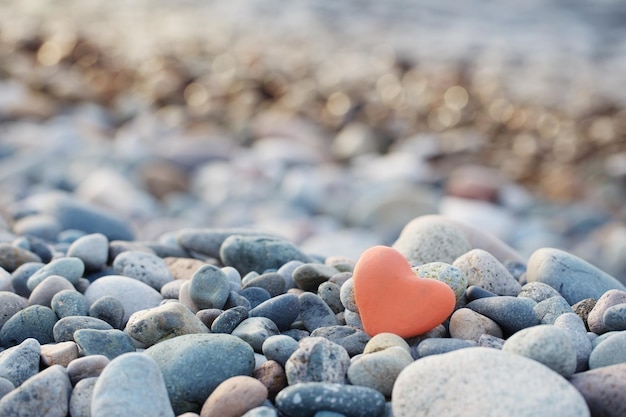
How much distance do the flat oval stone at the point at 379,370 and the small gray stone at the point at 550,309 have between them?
565 millimetres

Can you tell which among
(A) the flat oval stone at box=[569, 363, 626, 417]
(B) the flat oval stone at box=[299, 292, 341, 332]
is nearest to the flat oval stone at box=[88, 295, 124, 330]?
(B) the flat oval stone at box=[299, 292, 341, 332]

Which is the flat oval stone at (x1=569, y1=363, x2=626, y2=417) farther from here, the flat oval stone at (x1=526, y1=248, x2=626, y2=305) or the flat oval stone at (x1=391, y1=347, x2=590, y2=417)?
the flat oval stone at (x1=526, y1=248, x2=626, y2=305)

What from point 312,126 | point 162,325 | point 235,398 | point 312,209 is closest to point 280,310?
point 162,325

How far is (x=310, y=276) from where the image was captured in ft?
8.21

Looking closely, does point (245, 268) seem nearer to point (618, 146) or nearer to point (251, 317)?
point (251, 317)

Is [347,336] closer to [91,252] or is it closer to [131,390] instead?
[131,390]

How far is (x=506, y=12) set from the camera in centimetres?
1534

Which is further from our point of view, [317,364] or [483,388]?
[317,364]

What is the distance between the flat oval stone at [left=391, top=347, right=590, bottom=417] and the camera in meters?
1.67

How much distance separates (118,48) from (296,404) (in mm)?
9016

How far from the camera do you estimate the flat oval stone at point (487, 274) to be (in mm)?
2436

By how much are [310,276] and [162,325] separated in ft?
1.87

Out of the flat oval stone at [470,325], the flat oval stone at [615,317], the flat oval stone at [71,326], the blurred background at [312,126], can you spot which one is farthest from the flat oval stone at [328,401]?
the blurred background at [312,126]

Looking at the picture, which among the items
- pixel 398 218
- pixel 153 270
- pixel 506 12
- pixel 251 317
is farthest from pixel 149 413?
pixel 506 12
